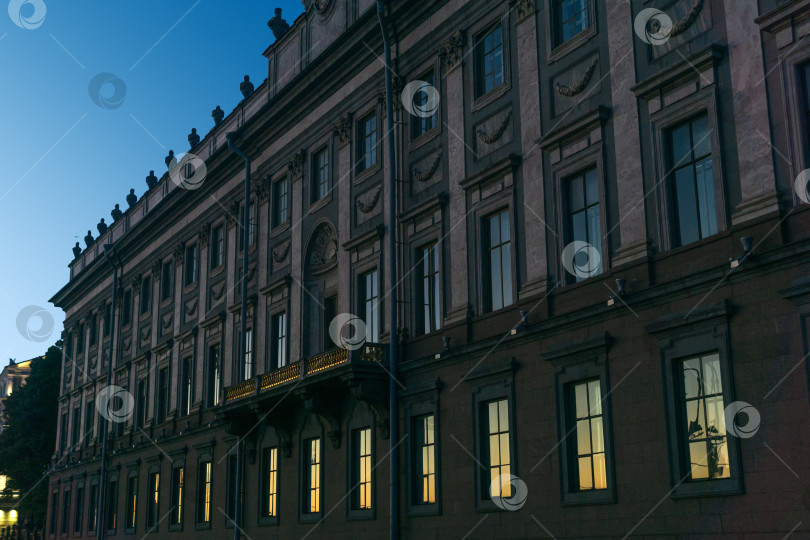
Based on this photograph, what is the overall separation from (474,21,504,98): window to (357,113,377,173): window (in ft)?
16.6

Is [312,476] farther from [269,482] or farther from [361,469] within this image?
[269,482]

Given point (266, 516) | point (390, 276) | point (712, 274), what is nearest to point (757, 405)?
point (712, 274)

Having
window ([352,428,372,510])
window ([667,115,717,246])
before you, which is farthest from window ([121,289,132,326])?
→ window ([667,115,717,246])

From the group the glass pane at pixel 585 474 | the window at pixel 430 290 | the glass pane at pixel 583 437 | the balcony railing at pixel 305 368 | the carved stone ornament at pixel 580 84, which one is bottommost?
the glass pane at pixel 585 474

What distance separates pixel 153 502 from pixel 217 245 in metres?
11.6

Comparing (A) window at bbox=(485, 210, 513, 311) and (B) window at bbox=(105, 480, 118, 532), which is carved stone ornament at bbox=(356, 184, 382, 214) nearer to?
(A) window at bbox=(485, 210, 513, 311)

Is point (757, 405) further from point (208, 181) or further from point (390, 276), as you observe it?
point (208, 181)

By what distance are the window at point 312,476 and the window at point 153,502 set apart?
533 inches

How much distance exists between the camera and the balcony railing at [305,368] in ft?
84.2

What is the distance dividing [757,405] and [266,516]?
19969mm

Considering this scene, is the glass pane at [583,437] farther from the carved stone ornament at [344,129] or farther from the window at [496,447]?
the carved stone ornament at [344,129]

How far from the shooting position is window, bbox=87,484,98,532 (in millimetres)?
49000

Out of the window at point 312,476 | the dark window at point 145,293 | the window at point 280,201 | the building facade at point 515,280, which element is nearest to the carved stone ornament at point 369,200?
the building facade at point 515,280

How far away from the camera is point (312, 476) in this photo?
29.7 metres
